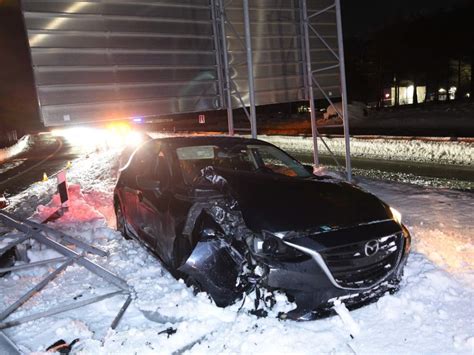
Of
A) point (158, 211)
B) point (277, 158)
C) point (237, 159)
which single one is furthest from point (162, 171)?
point (277, 158)

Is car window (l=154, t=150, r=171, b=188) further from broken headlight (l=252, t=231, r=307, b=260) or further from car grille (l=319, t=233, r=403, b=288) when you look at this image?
car grille (l=319, t=233, r=403, b=288)

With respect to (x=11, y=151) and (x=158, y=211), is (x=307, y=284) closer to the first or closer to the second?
(x=158, y=211)

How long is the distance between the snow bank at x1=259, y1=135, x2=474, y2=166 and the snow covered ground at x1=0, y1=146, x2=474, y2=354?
33.2 ft

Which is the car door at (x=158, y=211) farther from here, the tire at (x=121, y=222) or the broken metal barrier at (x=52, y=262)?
the tire at (x=121, y=222)

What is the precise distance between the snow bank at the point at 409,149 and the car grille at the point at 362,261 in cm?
1210

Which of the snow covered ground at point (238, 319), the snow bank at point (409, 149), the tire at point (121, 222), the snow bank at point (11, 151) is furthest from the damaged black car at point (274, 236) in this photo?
the snow bank at point (11, 151)

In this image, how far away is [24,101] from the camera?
2990 inches

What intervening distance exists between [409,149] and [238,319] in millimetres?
14485

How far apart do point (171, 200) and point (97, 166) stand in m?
11.8

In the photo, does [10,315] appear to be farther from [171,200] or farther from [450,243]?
[450,243]

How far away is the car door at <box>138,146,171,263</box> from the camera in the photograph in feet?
15.3

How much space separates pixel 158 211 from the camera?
4805 millimetres

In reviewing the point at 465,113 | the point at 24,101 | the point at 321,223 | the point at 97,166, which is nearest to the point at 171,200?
the point at 321,223

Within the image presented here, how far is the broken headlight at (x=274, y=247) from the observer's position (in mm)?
3494
